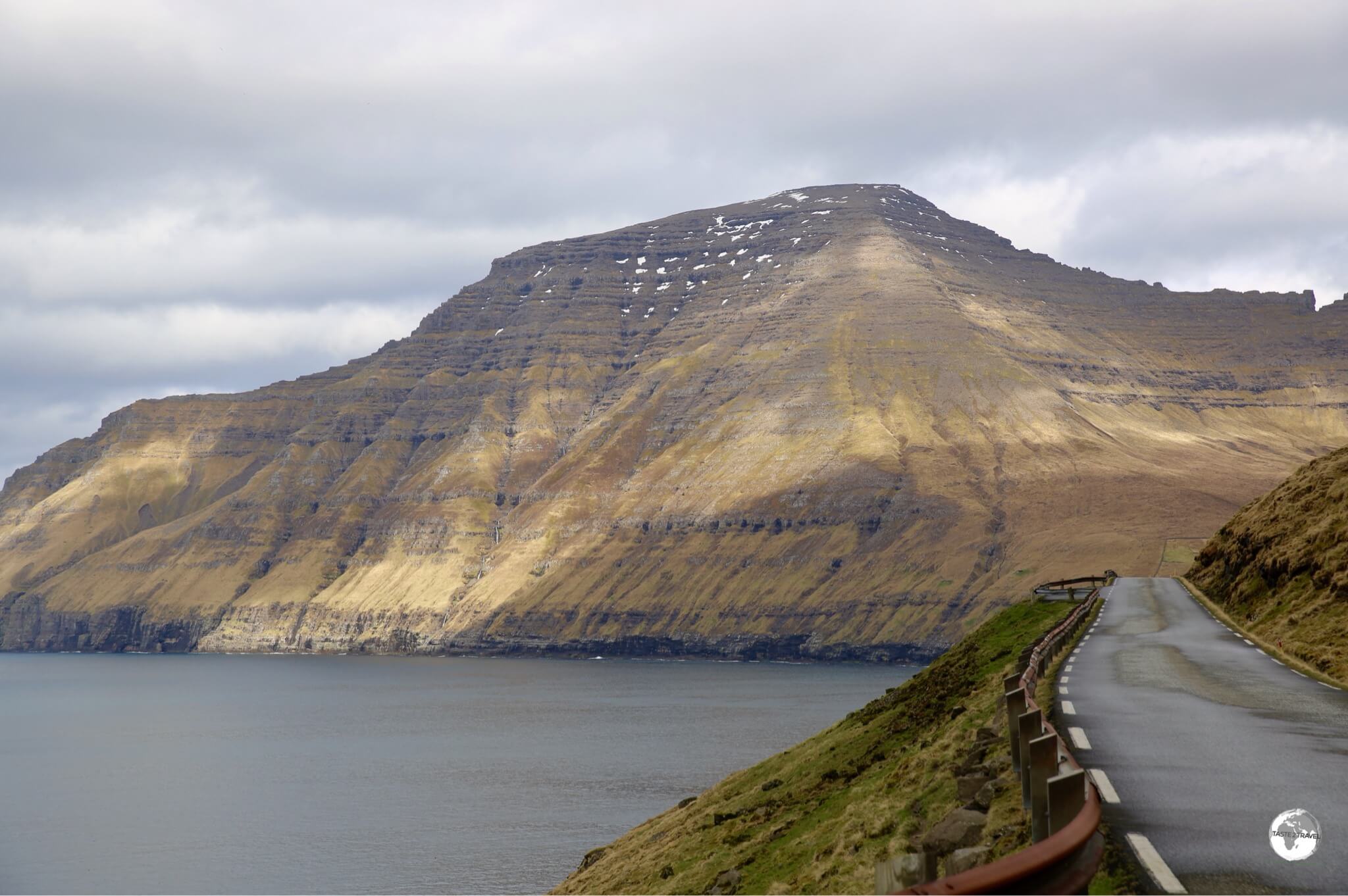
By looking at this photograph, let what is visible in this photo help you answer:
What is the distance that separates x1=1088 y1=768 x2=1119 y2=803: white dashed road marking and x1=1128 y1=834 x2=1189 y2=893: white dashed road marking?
1949 millimetres

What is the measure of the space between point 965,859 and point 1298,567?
125ft

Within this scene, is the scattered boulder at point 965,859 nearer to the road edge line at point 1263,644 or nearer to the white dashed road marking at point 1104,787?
the white dashed road marking at point 1104,787

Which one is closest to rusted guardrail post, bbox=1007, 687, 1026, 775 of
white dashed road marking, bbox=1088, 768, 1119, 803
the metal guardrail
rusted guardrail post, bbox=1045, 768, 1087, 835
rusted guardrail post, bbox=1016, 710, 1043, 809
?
the metal guardrail

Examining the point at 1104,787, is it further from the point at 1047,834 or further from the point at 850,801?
the point at 850,801

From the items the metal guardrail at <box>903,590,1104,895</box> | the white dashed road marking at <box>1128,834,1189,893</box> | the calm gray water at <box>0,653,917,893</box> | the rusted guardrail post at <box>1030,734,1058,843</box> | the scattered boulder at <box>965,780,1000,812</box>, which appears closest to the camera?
the metal guardrail at <box>903,590,1104,895</box>

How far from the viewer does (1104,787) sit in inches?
628

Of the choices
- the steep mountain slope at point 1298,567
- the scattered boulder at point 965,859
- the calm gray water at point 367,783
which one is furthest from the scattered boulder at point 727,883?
the calm gray water at point 367,783

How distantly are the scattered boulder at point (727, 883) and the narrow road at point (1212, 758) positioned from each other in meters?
8.10

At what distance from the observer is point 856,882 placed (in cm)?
2109

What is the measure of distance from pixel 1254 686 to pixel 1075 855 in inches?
833

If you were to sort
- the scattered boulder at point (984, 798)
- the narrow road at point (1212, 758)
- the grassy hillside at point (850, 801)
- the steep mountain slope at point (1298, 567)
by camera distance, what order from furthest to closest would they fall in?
the steep mountain slope at point (1298, 567) → the grassy hillside at point (850, 801) → the scattered boulder at point (984, 798) → the narrow road at point (1212, 758)

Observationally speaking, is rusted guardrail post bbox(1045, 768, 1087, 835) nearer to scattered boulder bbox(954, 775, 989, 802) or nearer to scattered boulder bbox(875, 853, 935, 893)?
scattered boulder bbox(875, 853, 935, 893)

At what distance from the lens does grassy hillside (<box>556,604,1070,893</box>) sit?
22062 millimetres

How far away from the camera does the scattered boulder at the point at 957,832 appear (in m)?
15.2
